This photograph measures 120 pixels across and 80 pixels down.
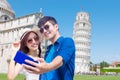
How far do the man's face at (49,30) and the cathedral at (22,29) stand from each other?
21.8 metres

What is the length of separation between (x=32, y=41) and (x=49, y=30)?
0.31 metres

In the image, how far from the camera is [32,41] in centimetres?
362

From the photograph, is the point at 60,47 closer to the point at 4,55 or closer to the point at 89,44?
the point at 4,55

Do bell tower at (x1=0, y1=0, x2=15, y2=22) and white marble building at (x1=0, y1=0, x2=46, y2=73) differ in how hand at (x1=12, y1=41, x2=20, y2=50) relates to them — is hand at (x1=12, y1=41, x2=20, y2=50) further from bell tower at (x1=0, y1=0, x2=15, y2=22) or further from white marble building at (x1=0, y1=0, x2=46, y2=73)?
bell tower at (x1=0, y1=0, x2=15, y2=22)

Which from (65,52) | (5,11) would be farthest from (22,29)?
(65,52)

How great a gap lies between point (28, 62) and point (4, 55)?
187 feet

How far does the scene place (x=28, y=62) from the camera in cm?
277

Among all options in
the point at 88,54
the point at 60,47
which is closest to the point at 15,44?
the point at 60,47

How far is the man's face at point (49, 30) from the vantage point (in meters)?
3.41

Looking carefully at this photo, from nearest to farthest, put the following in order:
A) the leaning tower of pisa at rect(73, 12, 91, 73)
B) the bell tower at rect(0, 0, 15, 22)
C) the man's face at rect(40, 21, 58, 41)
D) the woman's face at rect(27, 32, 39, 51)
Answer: the man's face at rect(40, 21, 58, 41)
the woman's face at rect(27, 32, 39, 51)
the bell tower at rect(0, 0, 15, 22)
the leaning tower of pisa at rect(73, 12, 91, 73)

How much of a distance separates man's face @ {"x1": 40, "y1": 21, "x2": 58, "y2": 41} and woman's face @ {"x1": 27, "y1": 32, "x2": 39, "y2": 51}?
191 millimetres

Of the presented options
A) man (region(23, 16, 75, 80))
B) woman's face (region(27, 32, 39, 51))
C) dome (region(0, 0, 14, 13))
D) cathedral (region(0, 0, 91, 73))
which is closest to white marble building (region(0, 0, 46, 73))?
cathedral (region(0, 0, 91, 73))

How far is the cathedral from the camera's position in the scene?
54.9 meters

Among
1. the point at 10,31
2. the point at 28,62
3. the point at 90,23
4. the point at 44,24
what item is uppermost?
the point at 90,23
